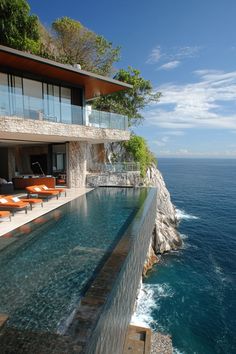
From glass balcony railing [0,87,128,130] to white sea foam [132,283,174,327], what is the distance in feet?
41.1

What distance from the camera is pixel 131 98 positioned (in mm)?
30547

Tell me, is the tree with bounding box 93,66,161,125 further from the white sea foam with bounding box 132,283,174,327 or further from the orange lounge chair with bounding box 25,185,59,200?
the white sea foam with bounding box 132,283,174,327

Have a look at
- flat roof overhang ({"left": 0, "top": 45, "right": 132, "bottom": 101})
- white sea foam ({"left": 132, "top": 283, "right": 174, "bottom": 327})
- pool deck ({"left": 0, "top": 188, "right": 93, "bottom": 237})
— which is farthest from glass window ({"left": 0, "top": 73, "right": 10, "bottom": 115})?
white sea foam ({"left": 132, "top": 283, "right": 174, "bottom": 327})

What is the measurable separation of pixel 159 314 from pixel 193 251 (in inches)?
429

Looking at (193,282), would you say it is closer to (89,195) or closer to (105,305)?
(89,195)

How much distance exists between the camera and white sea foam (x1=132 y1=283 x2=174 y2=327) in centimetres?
1497

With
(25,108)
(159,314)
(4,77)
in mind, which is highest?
(4,77)

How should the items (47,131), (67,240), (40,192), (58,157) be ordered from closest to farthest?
1. (67,240)
2. (47,131)
3. (40,192)
4. (58,157)

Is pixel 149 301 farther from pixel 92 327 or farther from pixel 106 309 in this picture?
pixel 92 327

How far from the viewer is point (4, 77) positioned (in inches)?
555

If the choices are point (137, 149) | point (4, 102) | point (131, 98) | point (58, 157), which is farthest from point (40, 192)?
point (131, 98)

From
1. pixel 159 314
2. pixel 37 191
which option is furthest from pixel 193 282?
pixel 37 191

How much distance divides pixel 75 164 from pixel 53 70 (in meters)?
7.06

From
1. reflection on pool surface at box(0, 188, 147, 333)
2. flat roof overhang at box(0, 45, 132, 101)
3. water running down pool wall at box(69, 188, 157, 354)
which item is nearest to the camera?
water running down pool wall at box(69, 188, 157, 354)
